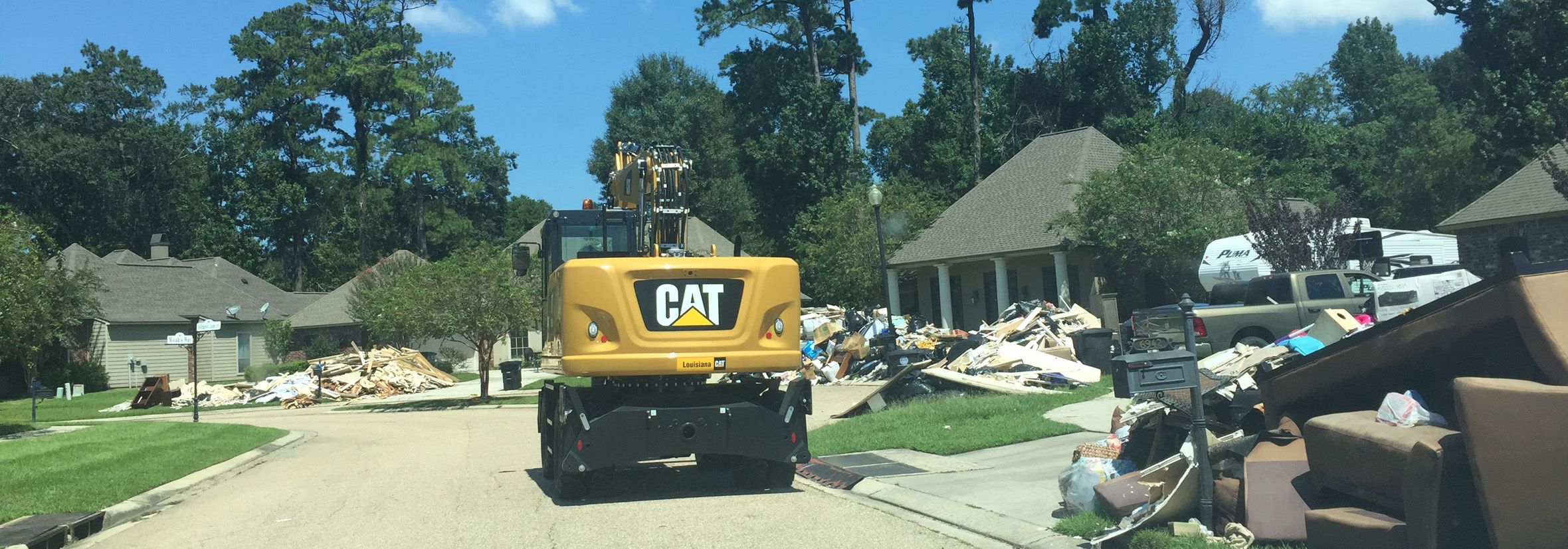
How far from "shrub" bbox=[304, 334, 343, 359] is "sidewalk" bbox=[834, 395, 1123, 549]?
45.7 meters

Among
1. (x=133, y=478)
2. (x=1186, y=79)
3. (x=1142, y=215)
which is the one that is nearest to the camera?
(x=133, y=478)

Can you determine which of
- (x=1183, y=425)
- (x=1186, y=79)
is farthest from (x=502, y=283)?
(x=1186, y=79)

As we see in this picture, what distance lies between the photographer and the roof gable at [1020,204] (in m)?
35.2

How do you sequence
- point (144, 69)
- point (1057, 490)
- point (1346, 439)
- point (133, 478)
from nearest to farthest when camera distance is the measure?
1. point (1346, 439)
2. point (1057, 490)
3. point (133, 478)
4. point (144, 69)

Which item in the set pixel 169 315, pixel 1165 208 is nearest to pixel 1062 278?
pixel 1165 208

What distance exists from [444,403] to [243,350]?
25.6 metres

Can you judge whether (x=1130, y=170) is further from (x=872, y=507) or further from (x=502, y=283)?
(x=872, y=507)

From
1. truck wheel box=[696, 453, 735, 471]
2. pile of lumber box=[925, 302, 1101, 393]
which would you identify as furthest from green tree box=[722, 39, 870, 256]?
truck wheel box=[696, 453, 735, 471]

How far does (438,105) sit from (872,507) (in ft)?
187

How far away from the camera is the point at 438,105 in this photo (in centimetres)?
6212

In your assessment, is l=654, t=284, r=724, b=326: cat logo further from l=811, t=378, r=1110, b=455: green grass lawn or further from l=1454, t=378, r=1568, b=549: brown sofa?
l=1454, t=378, r=1568, b=549: brown sofa

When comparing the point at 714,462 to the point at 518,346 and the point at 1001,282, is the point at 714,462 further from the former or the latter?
the point at 518,346

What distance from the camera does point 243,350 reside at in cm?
5294

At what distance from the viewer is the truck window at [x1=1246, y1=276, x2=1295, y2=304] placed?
1952 centimetres
